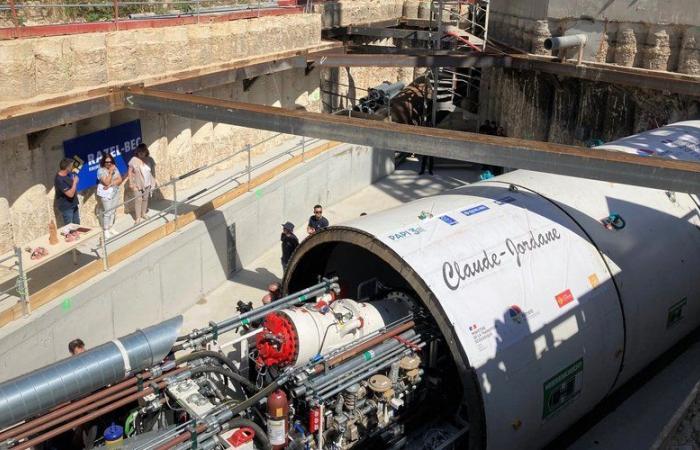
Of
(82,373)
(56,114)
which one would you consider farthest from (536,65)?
(82,373)

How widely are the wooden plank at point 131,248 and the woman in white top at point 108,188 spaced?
0.57 m

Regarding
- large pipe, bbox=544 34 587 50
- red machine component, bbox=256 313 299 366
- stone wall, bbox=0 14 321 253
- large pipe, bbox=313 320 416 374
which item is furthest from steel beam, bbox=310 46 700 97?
red machine component, bbox=256 313 299 366

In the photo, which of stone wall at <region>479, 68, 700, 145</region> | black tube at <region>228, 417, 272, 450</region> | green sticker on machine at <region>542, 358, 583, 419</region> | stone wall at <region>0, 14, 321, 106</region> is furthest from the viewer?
stone wall at <region>479, 68, 700, 145</region>

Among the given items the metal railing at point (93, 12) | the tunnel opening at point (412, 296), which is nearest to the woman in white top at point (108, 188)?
the metal railing at point (93, 12)

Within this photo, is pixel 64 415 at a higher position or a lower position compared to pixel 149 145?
lower

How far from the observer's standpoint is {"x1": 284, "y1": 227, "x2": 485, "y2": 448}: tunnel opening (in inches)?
288

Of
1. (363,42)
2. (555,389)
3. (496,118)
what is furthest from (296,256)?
(363,42)

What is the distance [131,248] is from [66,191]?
1389 millimetres

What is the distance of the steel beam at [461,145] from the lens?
315 inches

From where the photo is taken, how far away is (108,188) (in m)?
11.7

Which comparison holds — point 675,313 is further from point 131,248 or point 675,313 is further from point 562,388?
point 131,248

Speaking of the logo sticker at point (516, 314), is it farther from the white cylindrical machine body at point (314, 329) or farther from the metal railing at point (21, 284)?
the metal railing at point (21, 284)

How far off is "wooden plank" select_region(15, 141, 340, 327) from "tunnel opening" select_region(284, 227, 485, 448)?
131 inches

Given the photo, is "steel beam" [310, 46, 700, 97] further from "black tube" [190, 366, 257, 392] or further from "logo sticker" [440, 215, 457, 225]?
"black tube" [190, 366, 257, 392]
